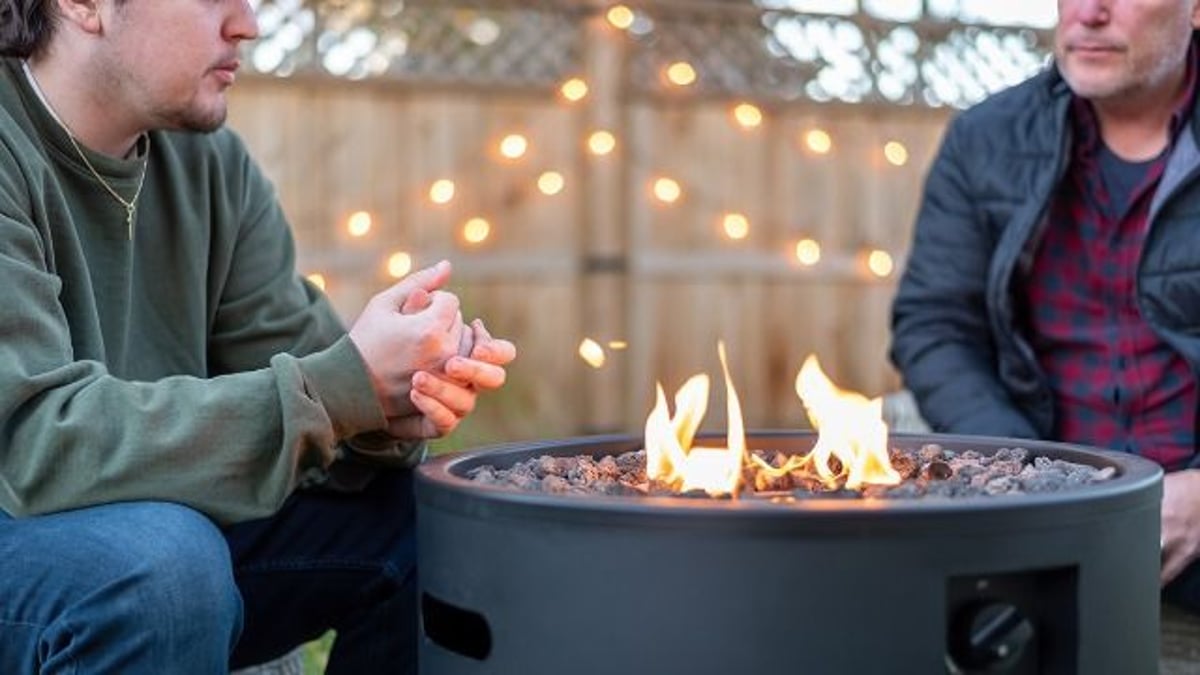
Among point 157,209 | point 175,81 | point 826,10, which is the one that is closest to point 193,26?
point 175,81

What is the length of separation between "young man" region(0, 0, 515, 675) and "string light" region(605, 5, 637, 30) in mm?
3284

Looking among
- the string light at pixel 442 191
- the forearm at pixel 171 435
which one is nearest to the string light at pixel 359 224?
the string light at pixel 442 191

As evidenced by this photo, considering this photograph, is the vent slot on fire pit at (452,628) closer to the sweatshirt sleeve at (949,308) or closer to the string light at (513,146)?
the sweatshirt sleeve at (949,308)

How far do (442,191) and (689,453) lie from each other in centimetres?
362

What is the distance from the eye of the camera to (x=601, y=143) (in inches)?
217

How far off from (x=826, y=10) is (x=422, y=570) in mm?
4382

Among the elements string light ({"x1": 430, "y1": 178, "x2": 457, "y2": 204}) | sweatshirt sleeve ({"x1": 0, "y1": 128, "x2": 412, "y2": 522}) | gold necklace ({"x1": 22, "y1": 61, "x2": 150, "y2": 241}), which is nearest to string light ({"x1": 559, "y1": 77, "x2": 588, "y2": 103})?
string light ({"x1": 430, "y1": 178, "x2": 457, "y2": 204})

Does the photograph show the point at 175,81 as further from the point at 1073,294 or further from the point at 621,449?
the point at 1073,294

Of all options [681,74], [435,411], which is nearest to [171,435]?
[435,411]

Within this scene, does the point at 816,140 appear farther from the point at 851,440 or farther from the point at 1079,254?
the point at 851,440

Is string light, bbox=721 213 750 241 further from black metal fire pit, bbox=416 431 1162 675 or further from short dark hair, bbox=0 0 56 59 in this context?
black metal fire pit, bbox=416 431 1162 675

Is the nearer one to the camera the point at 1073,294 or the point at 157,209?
the point at 157,209

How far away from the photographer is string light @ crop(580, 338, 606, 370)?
5.20 metres

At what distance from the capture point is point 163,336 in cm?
219
